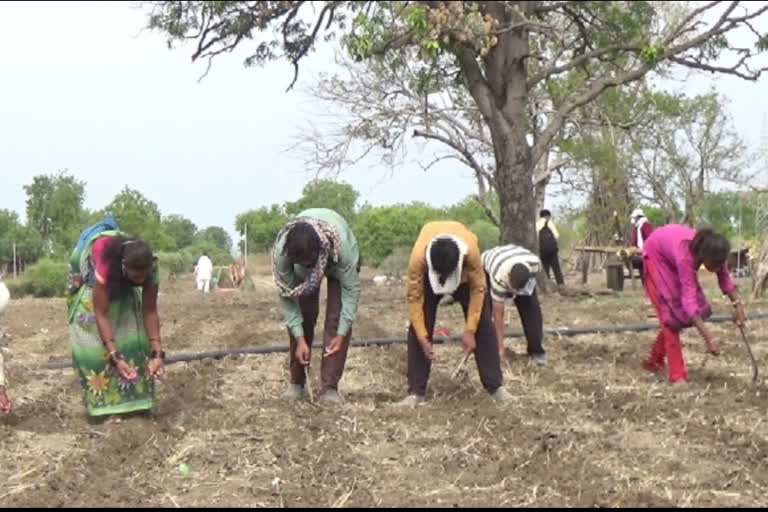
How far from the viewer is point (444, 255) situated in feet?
18.4

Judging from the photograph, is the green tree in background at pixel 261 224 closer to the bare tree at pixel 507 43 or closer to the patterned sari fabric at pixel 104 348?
the bare tree at pixel 507 43

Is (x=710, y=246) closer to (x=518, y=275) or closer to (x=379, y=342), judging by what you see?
(x=518, y=275)

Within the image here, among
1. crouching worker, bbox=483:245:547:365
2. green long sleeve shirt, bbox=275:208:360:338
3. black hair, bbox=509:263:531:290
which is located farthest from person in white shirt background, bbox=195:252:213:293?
green long sleeve shirt, bbox=275:208:360:338

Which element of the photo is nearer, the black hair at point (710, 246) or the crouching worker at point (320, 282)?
the crouching worker at point (320, 282)

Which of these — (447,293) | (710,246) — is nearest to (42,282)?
(447,293)

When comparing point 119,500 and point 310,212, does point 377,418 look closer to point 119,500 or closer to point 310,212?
point 310,212

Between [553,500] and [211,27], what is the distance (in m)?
9.77

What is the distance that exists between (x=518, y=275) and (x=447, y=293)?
3.30 ft

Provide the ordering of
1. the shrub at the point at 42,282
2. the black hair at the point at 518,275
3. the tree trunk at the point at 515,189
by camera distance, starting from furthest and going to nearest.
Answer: the shrub at the point at 42,282
the tree trunk at the point at 515,189
the black hair at the point at 518,275

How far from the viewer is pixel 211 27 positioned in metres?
12.5

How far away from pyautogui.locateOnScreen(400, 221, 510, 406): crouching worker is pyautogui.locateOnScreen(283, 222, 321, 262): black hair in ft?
1.80

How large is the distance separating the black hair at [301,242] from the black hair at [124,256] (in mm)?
722

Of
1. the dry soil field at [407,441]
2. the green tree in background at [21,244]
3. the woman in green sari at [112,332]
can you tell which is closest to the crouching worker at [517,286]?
the dry soil field at [407,441]

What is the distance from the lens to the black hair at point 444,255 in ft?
18.4
